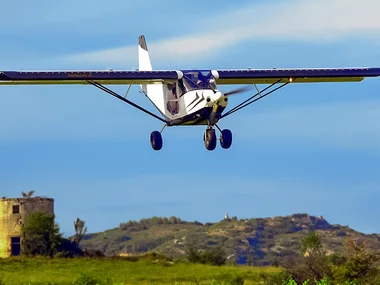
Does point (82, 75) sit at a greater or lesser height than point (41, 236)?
greater

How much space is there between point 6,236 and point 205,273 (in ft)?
74.2

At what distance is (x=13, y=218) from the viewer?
230 ft

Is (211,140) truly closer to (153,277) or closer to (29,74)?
(29,74)

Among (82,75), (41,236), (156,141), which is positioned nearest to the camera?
(156,141)

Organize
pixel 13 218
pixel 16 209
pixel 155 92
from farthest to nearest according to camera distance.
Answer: pixel 16 209 < pixel 13 218 < pixel 155 92

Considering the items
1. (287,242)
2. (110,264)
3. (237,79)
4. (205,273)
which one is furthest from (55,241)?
(287,242)

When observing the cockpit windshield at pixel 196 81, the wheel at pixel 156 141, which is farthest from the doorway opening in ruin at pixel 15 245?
the cockpit windshield at pixel 196 81

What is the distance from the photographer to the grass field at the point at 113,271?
49.0 meters

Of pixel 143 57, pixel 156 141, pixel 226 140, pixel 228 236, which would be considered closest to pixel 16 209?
pixel 143 57

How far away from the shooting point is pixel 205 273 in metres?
52.2

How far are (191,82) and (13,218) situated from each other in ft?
126

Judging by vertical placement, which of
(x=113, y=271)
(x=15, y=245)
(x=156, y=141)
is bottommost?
(x=113, y=271)

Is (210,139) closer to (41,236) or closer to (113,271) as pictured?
(113,271)

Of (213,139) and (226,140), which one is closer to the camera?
(213,139)
